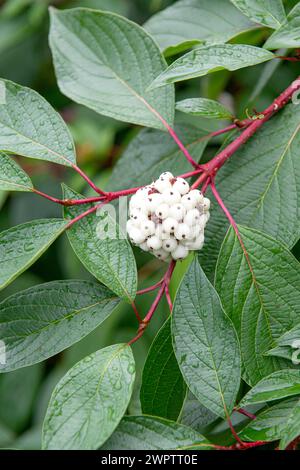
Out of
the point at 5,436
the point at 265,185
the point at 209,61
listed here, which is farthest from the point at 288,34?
the point at 5,436

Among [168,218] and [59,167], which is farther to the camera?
[59,167]

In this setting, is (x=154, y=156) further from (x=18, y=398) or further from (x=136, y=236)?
(x=18, y=398)

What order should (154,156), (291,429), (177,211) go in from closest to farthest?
1. (291,429)
2. (177,211)
3. (154,156)

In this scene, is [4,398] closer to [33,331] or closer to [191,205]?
[33,331]

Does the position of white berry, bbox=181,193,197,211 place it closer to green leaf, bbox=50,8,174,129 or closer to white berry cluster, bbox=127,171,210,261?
white berry cluster, bbox=127,171,210,261

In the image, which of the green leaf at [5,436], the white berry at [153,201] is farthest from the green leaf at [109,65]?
the green leaf at [5,436]

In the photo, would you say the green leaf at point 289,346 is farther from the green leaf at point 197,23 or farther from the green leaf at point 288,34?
the green leaf at point 197,23

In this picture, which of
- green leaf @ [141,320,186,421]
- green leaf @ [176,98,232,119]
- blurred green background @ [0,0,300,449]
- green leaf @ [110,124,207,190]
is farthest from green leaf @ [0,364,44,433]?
green leaf @ [176,98,232,119]
